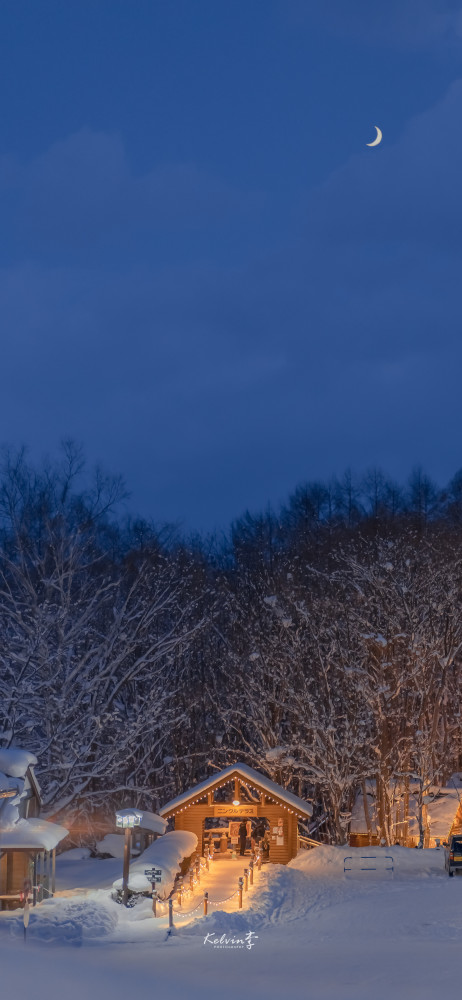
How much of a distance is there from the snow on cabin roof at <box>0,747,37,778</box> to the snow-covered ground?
13.0 ft

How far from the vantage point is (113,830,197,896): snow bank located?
85.0 ft

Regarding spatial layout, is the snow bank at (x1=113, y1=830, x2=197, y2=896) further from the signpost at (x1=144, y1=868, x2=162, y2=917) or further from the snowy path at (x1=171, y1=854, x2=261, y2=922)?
the snowy path at (x1=171, y1=854, x2=261, y2=922)

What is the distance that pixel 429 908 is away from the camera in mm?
23750

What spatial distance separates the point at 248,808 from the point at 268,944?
14.6 metres

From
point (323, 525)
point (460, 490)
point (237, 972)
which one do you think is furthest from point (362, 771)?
point (237, 972)

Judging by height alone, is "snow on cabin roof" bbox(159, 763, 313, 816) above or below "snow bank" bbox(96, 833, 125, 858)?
above

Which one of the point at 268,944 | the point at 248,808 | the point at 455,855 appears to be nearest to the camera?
the point at 268,944

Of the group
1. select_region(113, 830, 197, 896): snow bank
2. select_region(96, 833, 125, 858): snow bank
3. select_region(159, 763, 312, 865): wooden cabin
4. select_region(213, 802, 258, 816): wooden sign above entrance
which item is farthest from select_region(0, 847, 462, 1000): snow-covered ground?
select_region(96, 833, 125, 858): snow bank

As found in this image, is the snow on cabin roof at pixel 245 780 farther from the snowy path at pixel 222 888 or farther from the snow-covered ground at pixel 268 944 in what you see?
the snow-covered ground at pixel 268 944

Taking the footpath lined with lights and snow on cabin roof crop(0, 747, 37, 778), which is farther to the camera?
snow on cabin roof crop(0, 747, 37, 778)

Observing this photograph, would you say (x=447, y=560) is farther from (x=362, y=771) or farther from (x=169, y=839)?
(x=169, y=839)

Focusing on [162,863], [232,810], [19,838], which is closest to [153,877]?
[162,863]

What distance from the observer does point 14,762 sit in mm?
28812

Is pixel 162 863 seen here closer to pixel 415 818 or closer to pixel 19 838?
pixel 19 838
